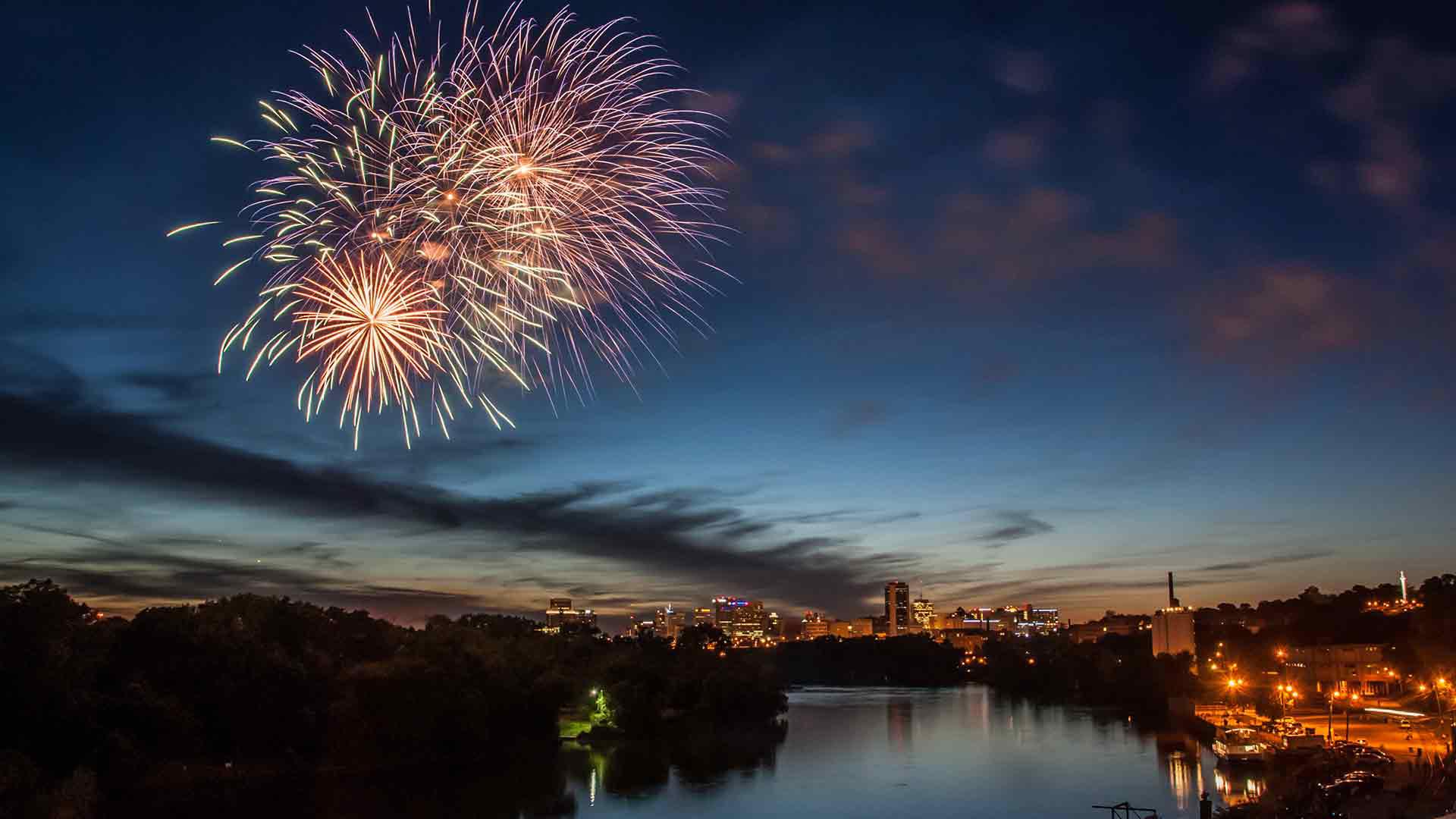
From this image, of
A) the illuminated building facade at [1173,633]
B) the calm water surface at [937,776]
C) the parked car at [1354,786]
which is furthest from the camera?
the illuminated building facade at [1173,633]

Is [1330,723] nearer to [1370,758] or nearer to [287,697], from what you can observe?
[1370,758]

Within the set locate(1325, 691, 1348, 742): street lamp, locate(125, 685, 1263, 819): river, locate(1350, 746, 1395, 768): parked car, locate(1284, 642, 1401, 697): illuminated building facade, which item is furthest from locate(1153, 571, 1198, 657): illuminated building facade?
locate(1350, 746, 1395, 768): parked car

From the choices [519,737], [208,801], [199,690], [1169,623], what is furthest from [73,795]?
[1169,623]

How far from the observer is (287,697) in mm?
35562

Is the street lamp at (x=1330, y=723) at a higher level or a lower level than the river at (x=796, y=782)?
higher

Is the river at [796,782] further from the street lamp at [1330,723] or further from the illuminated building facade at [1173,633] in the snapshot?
the illuminated building facade at [1173,633]

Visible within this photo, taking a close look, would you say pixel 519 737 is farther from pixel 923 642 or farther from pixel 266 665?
pixel 923 642

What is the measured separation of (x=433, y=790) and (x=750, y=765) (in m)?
11.6

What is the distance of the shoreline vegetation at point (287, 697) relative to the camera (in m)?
27.8

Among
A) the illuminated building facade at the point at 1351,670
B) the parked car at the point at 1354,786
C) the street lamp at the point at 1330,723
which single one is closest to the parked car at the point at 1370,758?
the parked car at the point at 1354,786

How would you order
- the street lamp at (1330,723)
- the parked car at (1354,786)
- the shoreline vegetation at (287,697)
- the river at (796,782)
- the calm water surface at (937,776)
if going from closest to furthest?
the parked car at (1354,786) → the shoreline vegetation at (287,697) → the river at (796,782) → the calm water surface at (937,776) → the street lamp at (1330,723)

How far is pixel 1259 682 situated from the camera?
64188mm

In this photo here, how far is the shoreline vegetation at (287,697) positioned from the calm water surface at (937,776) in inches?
164

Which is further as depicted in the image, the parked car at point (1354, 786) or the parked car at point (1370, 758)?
the parked car at point (1370, 758)
